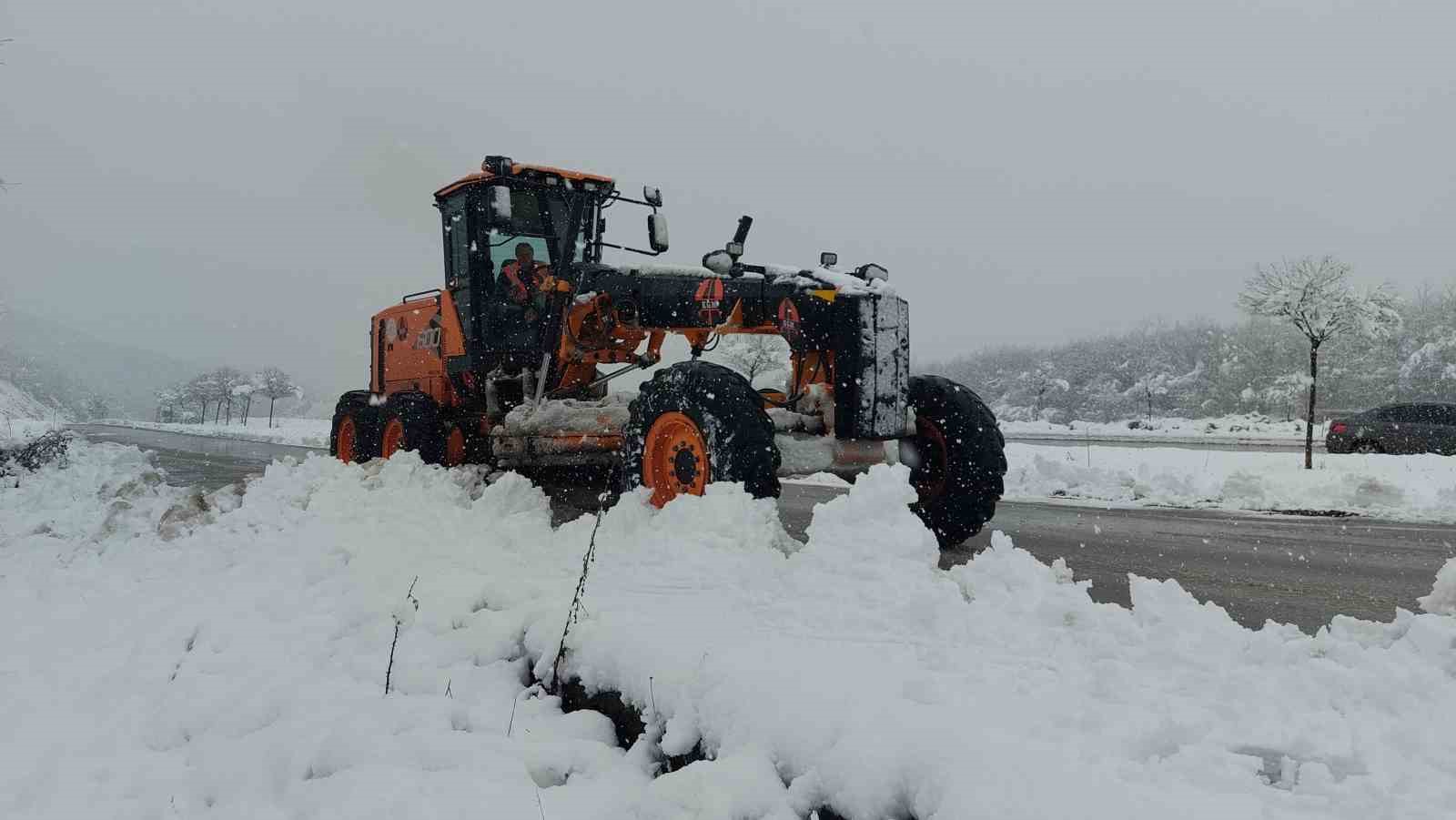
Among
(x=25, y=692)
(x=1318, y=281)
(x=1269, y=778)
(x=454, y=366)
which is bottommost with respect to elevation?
(x=25, y=692)

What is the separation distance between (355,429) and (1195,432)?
37075 millimetres

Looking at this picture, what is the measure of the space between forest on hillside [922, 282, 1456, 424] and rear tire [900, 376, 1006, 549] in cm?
3940

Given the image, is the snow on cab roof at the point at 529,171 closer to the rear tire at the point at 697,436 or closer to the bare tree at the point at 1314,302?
the rear tire at the point at 697,436

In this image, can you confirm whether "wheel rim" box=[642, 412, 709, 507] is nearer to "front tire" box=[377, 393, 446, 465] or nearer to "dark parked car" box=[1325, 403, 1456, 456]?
"front tire" box=[377, 393, 446, 465]

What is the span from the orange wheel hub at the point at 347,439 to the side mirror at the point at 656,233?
4.63 metres

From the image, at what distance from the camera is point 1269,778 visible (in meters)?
1.94

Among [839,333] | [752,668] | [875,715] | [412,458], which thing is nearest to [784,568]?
[752,668]

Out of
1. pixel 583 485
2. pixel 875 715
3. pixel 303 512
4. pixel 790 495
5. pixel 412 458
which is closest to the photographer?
pixel 875 715

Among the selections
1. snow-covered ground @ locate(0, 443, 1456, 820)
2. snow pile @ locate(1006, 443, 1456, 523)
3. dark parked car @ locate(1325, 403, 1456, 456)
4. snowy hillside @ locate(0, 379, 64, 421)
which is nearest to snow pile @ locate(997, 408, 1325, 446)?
dark parked car @ locate(1325, 403, 1456, 456)

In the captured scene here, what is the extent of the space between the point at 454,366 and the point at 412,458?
169cm

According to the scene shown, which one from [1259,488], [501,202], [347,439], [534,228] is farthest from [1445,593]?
[347,439]

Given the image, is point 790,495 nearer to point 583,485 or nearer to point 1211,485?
point 583,485

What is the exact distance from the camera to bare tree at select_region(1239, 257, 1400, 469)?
606 inches

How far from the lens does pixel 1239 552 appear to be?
6195 mm
